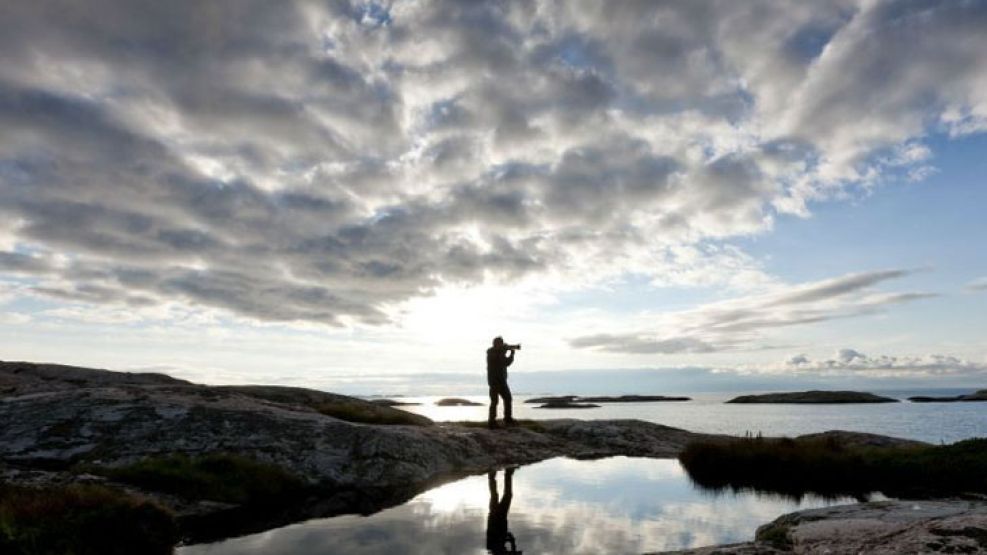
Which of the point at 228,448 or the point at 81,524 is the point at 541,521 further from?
the point at 228,448

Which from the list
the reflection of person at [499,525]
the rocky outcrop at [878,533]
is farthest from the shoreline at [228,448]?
the rocky outcrop at [878,533]

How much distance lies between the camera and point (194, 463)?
488 inches

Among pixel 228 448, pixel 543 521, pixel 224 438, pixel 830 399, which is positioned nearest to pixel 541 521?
pixel 543 521

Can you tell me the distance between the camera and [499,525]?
9359mm

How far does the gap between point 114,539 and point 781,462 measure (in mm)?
15839

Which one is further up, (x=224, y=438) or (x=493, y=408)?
(x=493, y=408)

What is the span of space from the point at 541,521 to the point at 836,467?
10.6 m

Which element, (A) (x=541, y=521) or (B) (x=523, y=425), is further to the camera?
(B) (x=523, y=425)

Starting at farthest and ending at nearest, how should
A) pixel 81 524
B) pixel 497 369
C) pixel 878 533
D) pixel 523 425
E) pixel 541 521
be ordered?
pixel 523 425 < pixel 497 369 < pixel 541 521 < pixel 81 524 < pixel 878 533

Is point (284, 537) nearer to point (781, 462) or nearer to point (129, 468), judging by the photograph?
point (129, 468)

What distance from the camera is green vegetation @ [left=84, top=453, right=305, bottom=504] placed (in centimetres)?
1147

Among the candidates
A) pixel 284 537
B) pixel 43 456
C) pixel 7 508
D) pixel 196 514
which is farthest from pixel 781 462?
pixel 43 456

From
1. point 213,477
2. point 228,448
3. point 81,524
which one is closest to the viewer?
point 81,524

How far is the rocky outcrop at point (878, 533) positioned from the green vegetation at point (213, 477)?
8893 millimetres
